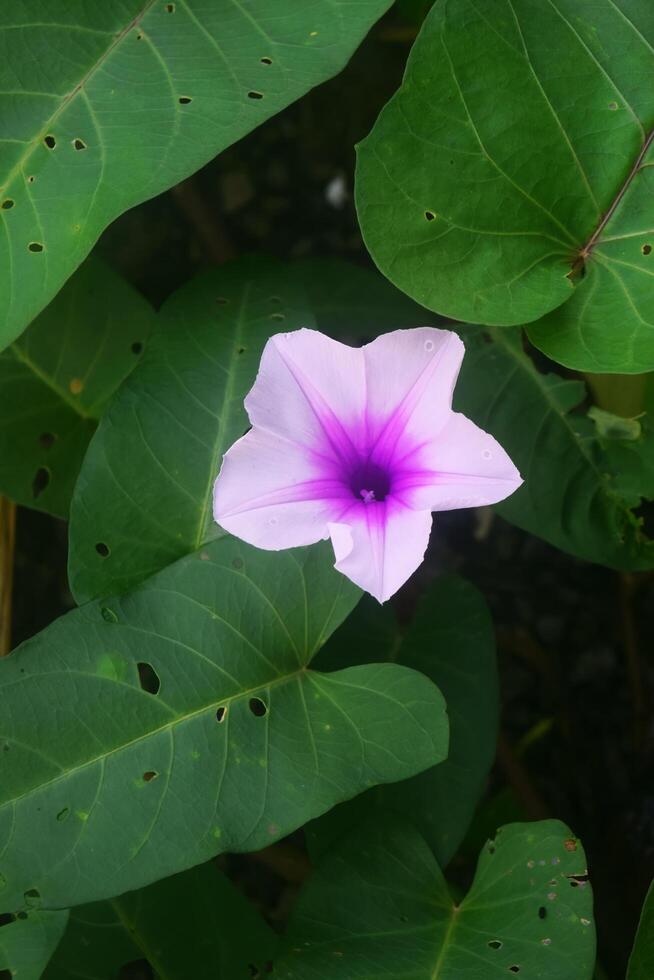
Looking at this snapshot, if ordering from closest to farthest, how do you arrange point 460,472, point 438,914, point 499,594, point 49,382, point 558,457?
point 460,472
point 438,914
point 558,457
point 49,382
point 499,594

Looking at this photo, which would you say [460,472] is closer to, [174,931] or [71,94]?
[71,94]

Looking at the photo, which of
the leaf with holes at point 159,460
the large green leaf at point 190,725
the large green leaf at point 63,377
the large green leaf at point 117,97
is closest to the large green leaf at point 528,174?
the large green leaf at point 117,97

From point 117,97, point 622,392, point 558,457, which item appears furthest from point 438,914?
point 117,97

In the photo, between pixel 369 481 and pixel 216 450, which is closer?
pixel 369 481

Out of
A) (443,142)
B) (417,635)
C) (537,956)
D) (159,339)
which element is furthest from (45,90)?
(537,956)

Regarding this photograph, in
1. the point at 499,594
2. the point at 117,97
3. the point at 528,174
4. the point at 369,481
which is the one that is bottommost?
the point at 499,594

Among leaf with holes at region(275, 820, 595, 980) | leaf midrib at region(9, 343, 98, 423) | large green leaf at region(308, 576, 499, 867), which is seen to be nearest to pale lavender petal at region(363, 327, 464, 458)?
large green leaf at region(308, 576, 499, 867)

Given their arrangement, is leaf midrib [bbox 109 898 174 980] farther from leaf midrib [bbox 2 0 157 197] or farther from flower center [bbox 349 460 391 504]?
leaf midrib [bbox 2 0 157 197]
